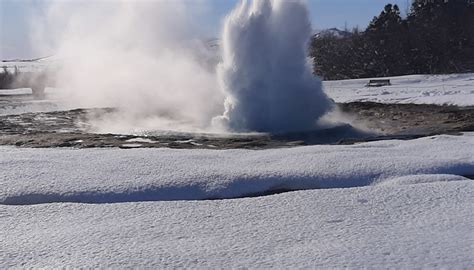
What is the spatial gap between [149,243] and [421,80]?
27853 millimetres

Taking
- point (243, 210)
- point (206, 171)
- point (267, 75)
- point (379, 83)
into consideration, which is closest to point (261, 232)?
point (243, 210)

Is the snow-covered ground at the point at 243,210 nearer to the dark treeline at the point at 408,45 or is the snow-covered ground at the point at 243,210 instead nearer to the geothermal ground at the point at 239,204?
the geothermal ground at the point at 239,204

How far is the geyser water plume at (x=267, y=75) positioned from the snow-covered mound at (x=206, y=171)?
15.8 feet

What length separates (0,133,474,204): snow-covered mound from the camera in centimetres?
641

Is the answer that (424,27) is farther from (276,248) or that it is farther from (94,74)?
(276,248)

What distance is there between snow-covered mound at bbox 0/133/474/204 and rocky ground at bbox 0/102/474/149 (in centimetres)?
170

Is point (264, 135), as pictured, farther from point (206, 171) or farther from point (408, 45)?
point (408, 45)

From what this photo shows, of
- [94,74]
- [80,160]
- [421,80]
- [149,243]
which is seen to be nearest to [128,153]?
[80,160]

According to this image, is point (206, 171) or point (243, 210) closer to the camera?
point (243, 210)

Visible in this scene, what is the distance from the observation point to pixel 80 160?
27.1ft

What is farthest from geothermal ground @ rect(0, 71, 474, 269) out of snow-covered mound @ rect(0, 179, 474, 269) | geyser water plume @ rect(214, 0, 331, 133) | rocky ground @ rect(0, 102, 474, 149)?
geyser water plume @ rect(214, 0, 331, 133)

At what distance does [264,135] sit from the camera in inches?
489

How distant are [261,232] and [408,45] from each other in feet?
145

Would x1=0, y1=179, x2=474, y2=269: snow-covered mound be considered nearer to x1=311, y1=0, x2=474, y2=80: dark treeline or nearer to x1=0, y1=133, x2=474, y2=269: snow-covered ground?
x1=0, y1=133, x2=474, y2=269: snow-covered ground
